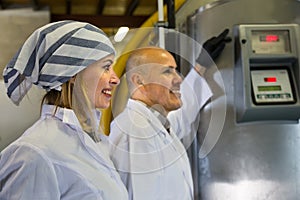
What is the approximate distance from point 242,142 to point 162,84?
42cm

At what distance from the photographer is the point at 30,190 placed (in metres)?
1.01

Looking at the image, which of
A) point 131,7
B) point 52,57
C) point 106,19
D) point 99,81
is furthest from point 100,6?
point 52,57

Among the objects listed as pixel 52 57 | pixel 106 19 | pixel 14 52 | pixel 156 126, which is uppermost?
pixel 106 19

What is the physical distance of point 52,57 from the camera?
1.13 m

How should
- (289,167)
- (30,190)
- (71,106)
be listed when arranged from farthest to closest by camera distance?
(289,167)
(71,106)
(30,190)

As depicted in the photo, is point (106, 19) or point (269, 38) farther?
point (106, 19)

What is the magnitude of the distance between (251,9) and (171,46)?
0.40m

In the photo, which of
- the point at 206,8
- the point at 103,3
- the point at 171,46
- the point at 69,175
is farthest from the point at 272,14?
the point at 103,3

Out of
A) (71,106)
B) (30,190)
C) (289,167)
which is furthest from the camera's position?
(289,167)

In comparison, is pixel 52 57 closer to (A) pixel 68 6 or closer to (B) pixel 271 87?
(B) pixel 271 87

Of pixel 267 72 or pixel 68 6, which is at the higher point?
pixel 68 6

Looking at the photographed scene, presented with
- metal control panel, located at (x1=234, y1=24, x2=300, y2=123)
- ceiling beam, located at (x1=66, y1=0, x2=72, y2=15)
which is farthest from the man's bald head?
ceiling beam, located at (x1=66, y1=0, x2=72, y2=15)

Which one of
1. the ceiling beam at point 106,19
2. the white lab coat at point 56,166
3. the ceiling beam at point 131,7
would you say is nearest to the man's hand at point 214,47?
the white lab coat at point 56,166

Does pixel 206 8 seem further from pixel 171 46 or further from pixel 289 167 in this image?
pixel 289 167
